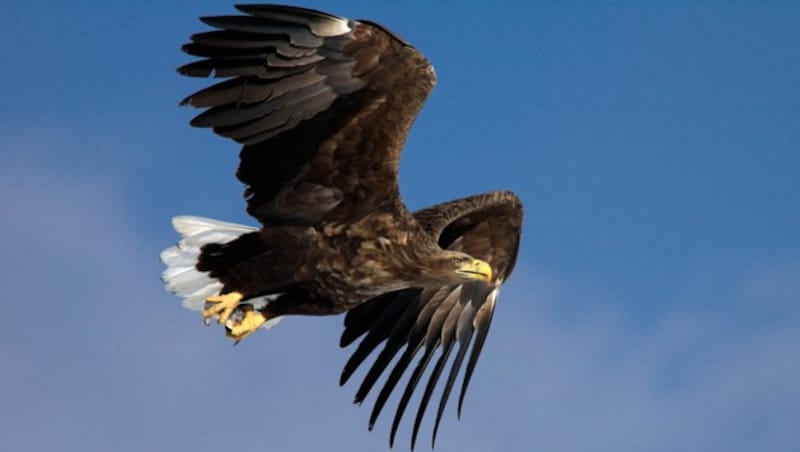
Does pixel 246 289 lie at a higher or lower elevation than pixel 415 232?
lower

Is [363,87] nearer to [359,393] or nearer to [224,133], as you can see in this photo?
[224,133]

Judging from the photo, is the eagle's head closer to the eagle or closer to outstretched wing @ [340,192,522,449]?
the eagle

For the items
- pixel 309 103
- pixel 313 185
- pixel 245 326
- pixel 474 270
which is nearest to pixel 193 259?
pixel 245 326

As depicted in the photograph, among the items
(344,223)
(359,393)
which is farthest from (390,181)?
(359,393)

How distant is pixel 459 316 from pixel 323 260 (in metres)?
2.22

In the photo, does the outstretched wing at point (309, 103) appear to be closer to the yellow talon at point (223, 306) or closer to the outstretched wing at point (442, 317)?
the yellow talon at point (223, 306)

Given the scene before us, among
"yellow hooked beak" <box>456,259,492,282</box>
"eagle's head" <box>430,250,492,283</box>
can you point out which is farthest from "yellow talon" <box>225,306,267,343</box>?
"yellow hooked beak" <box>456,259,492,282</box>

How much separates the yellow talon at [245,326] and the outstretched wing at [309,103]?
2.23ft

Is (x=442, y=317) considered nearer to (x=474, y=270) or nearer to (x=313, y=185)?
(x=474, y=270)

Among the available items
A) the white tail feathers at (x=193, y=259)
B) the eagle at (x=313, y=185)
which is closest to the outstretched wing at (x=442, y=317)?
the eagle at (x=313, y=185)

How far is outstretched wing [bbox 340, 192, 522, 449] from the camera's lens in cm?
1097

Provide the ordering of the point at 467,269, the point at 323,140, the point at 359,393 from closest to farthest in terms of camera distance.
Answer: the point at 323,140 → the point at 467,269 → the point at 359,393

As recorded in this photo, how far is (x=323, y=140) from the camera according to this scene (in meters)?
9.14

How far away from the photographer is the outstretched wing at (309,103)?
8609 millimetres
